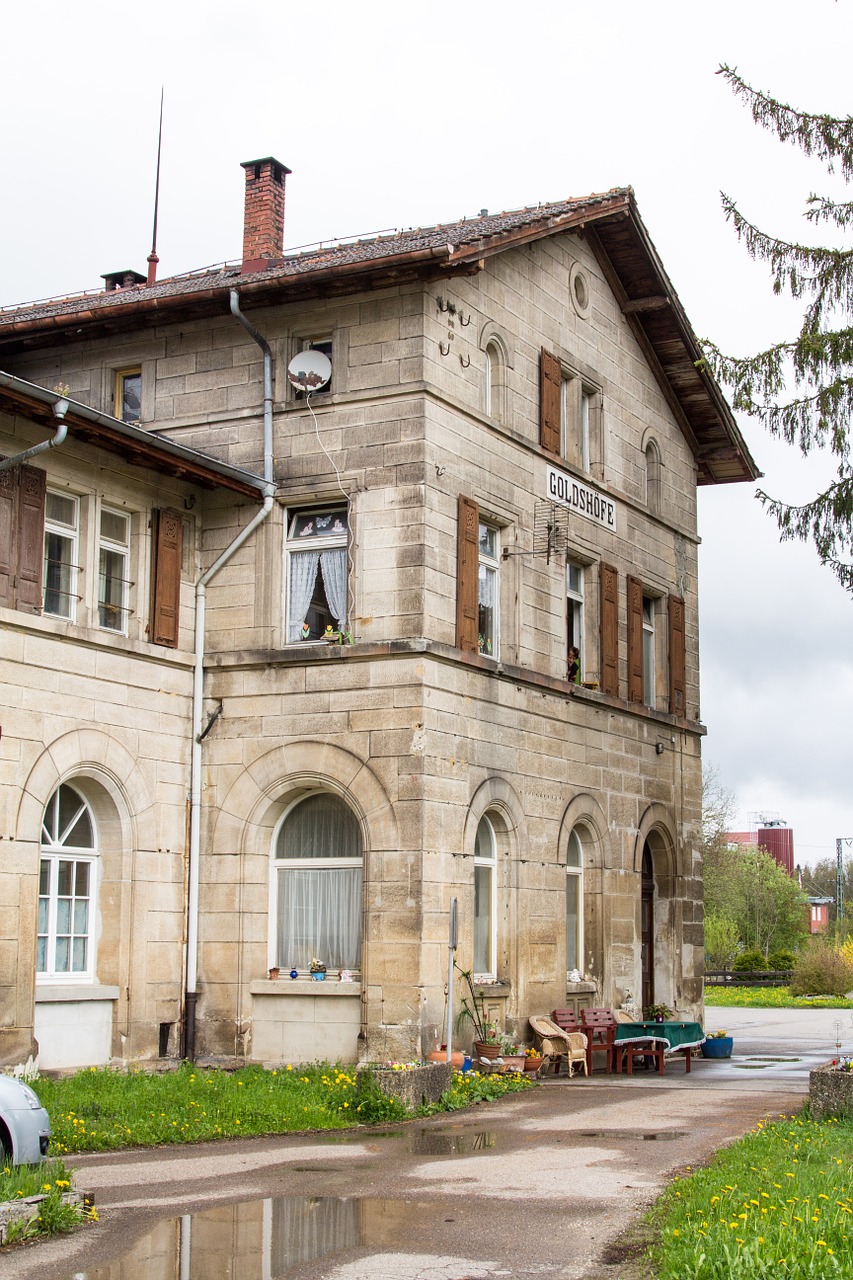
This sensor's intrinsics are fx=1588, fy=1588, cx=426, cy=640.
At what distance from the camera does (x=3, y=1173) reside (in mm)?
9289

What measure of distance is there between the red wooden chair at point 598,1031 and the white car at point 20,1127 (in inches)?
406

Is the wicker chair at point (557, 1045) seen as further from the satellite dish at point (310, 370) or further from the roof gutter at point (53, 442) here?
the roof gutter at point (53, 442)

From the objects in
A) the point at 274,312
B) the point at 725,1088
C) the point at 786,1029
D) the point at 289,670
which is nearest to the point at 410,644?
the point at 289,670

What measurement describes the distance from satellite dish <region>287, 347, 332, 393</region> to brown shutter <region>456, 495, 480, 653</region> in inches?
86.2

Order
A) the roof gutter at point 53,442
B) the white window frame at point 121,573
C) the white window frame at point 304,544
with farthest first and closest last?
the white window frame at point 304,544 < the white window frame at point 121,573 < the roof gutter at point 53,442

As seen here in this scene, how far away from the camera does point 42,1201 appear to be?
8930mm

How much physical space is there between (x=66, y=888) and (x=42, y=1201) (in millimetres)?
7913

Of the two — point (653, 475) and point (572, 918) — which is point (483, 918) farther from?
point (653, 475)

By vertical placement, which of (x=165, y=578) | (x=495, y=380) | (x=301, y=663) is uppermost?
(x=495, y=380)

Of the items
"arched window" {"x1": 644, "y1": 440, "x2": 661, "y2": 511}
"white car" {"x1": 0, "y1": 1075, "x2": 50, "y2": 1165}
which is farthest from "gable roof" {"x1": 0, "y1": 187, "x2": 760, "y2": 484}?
"white car" {"x1": 0, "y1": 1075, "x2": 50, "y2": 1165}

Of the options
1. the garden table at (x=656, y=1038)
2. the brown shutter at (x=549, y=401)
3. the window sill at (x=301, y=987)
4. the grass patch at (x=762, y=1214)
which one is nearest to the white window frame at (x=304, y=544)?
the brown shutter at (x=549, y=401)

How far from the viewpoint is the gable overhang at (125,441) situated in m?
15.1

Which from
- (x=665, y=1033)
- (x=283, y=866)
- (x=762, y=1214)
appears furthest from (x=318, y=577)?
(x=762, y=1214)

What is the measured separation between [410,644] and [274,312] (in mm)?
4570
